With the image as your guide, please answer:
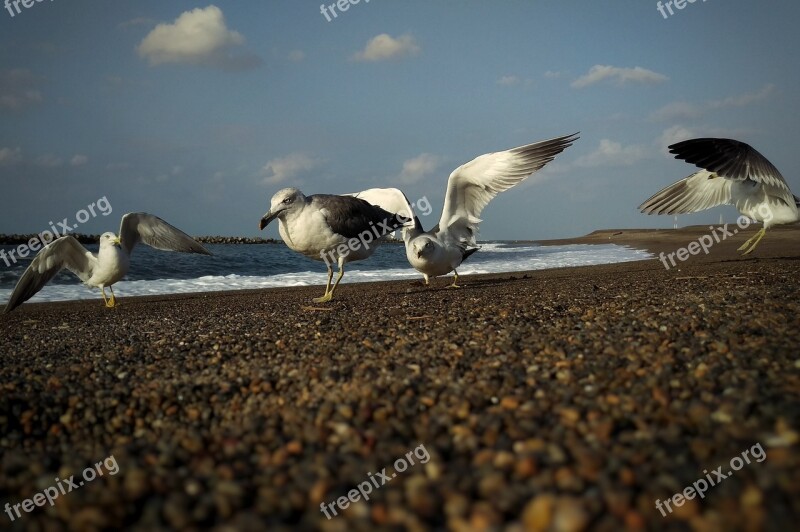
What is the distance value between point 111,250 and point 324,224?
5262mm

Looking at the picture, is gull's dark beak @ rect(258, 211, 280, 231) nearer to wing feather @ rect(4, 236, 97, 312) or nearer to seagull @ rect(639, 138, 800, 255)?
wing feather @ rect(4, 236, 97, 312)

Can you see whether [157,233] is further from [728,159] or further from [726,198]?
[726,198]

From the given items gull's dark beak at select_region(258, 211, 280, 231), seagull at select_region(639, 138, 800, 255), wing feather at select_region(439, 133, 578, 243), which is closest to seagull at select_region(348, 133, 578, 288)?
wing feather at select_region(439, 133, 578, 243)

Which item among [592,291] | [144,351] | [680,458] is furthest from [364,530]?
[592,291]

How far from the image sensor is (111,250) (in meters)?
10.5

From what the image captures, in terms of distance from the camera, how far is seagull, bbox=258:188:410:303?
7.66 m

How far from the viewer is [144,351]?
15.7 feet

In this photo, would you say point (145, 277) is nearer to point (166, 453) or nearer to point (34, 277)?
point (34, 277)

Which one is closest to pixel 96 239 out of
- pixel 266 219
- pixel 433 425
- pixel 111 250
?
pixel 111 250

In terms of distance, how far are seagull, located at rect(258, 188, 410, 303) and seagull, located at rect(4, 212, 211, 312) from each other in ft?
9.26

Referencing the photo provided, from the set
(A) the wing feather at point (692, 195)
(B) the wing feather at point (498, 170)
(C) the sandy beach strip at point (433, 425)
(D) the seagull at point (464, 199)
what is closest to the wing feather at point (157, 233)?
(D) the seagull at point (464, 199)

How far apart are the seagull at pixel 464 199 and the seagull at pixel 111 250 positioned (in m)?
3.85

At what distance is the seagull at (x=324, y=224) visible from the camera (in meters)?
7.66

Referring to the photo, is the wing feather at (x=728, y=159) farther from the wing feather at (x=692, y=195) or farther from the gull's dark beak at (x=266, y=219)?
the gull's dark beak at (x=266, y=219)
